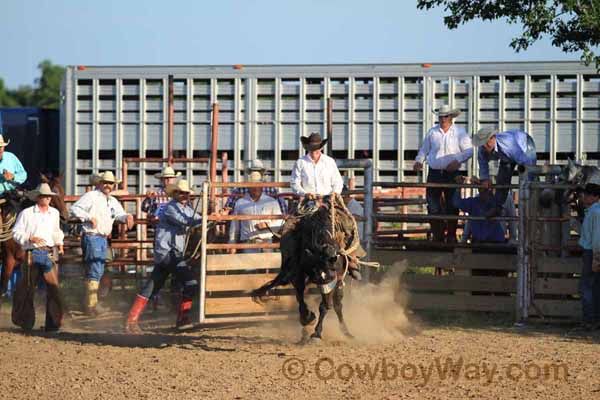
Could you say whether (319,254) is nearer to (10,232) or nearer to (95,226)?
(95,226)

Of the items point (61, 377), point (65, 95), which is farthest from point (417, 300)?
point (65, 95)

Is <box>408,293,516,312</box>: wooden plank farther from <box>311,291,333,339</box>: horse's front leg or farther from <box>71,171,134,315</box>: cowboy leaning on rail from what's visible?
<box>71,171,134,315</box>: cowboy leaning on rail

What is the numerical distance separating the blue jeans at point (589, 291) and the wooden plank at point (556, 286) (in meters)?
0.46

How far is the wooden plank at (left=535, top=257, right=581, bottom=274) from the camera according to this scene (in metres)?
10.8

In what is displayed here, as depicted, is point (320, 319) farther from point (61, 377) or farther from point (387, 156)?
point (387, 156)

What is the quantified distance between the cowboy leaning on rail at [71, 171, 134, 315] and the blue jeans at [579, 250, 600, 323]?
5.27m

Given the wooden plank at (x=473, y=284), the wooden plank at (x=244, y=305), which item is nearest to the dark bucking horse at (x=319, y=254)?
the wooden plank at (x=244, y=305)

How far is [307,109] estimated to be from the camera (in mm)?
18062

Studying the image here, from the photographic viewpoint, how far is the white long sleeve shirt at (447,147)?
1202cm

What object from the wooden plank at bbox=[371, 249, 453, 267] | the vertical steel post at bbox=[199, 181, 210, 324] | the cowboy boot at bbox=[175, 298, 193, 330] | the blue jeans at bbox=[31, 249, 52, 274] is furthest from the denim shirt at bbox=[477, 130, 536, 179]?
the blue jeans at bbox=[31, 249, 52, 274]

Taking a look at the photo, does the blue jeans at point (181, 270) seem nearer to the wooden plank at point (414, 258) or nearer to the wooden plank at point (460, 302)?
the wooden plank at point (414, 258)

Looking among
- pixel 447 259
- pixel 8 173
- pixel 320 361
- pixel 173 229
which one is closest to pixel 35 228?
pixel 173 229

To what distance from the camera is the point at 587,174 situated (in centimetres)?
1081

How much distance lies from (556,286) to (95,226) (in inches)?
213
